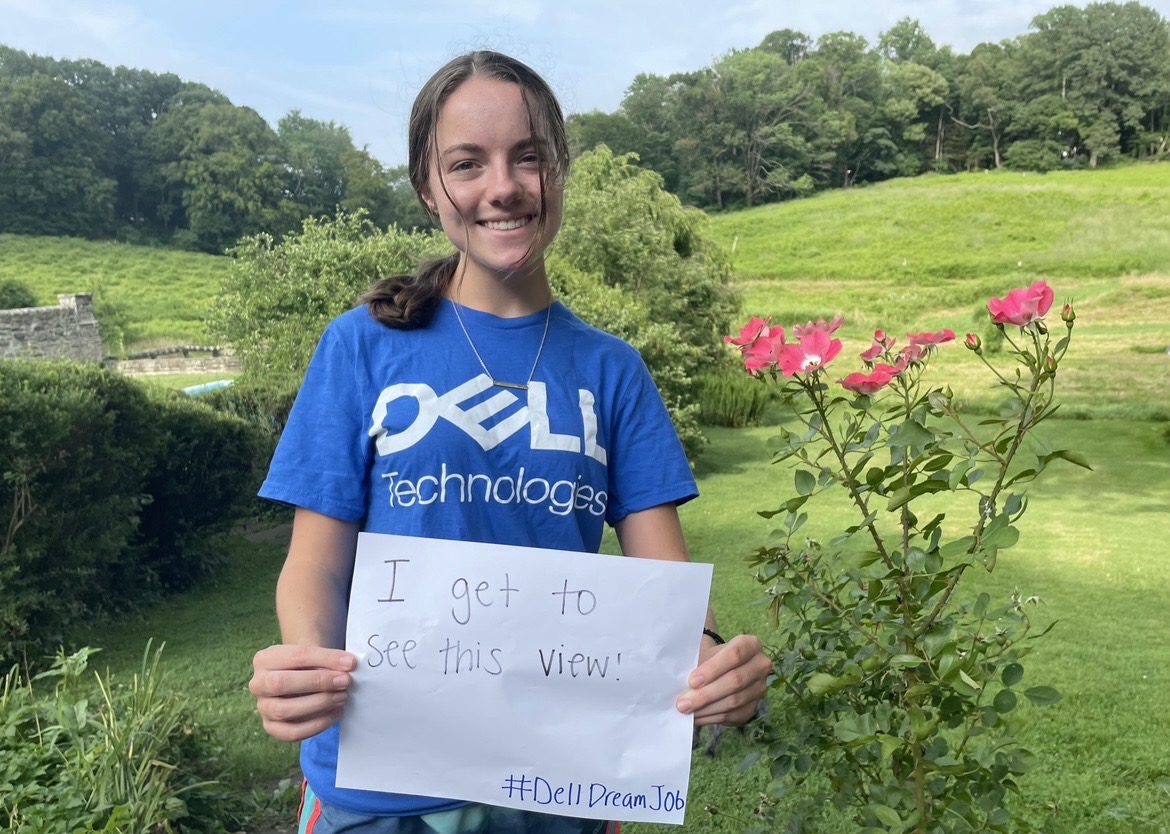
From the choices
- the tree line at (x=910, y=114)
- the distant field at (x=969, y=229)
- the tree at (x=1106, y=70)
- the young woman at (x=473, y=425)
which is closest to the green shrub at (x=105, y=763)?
the young woman at (x=473, y=425)

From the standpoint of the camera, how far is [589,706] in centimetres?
106

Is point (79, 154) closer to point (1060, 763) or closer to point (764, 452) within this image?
point (764, 452)

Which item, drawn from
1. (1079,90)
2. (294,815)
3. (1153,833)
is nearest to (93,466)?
(294,815)

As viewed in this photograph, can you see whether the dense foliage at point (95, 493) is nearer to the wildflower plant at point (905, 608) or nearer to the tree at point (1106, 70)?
the wildflower plant at point (905, 608)

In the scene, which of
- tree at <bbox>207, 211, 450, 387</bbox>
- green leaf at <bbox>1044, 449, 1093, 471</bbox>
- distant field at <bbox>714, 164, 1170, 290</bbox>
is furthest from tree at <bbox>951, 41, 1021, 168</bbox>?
green leaf at <bbox>1044, 449, 1093, 471</bbox>

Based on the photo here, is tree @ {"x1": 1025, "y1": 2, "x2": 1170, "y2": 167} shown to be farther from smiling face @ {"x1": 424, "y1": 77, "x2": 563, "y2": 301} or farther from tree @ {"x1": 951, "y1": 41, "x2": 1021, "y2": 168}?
smiling face @ {"x1": 424, "y1": 77, "x2": 563, "y2": 301}

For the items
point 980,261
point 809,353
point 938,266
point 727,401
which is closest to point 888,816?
point 809,353

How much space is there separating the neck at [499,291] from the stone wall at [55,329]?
68.2 ft

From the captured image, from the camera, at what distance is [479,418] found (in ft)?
3.57

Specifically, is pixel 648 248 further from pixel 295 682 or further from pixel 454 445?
pixel 295 682

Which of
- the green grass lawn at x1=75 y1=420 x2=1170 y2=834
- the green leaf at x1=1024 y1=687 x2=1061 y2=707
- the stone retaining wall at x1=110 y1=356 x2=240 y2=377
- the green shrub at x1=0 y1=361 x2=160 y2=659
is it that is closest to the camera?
the green leaf at x1=1024 y1=687 x2=1061 y2=707

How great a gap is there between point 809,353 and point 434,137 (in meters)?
0.60

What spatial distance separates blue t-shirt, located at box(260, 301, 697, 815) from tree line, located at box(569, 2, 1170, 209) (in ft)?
137

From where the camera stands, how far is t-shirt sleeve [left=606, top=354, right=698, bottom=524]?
3.84ft
